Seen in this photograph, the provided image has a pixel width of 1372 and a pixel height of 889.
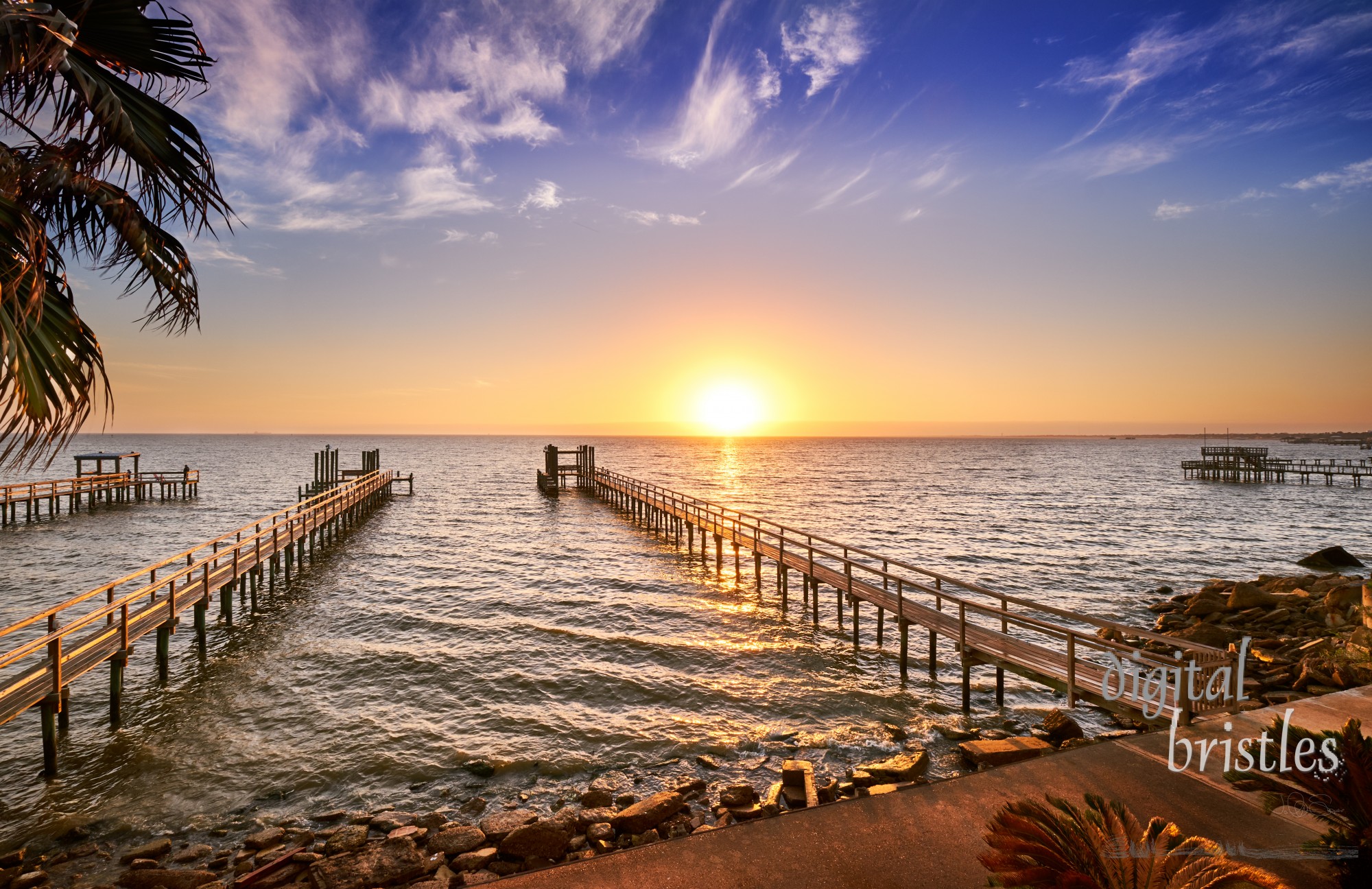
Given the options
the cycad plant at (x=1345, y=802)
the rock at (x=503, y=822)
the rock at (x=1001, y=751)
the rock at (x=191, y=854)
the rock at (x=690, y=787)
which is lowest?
the rock at (x=191, y=854)

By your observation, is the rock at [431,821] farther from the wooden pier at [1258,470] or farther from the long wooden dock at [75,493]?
the wooden pier at [1258,470]

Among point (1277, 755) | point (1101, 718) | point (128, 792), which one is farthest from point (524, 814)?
point (1101, 718)

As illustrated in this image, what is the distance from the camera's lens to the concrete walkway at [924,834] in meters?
5.26

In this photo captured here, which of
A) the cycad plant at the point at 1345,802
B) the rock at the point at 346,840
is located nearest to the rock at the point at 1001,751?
the cycad plant at the point at 1345,802

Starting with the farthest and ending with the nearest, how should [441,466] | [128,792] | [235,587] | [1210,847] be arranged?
[441,466], [235,587], [128,792], [1210,847]

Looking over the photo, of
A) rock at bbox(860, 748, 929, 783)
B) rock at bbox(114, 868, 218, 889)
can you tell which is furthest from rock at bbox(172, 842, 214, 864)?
rock at bbox(860, 748, 929, 783)

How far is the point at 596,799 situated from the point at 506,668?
6669 millimetres

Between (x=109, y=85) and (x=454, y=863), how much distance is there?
8.03 meters

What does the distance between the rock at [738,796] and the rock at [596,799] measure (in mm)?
1629

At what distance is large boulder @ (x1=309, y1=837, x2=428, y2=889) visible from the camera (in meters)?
6.99

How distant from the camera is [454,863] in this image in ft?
24.2

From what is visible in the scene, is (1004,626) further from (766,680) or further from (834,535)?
(834,535)

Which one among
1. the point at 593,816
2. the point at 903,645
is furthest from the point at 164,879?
the point at 903,645

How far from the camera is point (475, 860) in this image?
24.2ft
